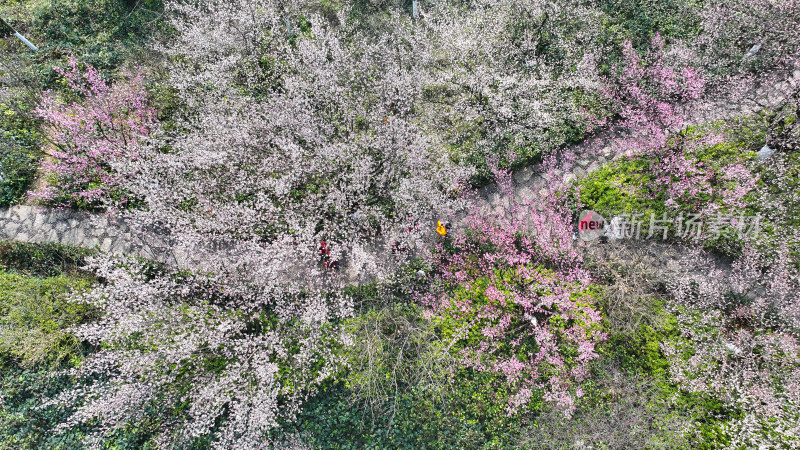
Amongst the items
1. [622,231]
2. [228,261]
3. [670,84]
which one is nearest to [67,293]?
[228,261]

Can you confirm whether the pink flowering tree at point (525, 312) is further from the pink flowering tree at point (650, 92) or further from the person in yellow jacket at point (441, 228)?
the pink flowering tree at point (650, 92)

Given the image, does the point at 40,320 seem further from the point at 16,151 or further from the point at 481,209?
the point at 481,209

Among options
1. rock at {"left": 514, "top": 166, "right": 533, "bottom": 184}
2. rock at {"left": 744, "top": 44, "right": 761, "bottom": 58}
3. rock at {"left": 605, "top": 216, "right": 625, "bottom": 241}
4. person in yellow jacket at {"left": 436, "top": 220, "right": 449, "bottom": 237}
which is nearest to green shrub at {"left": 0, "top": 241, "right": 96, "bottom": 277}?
A: person in yellow jacket at {"left": 436, "top": 220, "right": 449, "bottom": 237}

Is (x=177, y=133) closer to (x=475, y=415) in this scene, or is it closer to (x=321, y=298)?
(x=321, y=298)

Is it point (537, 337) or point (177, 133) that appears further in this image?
point (177, 133)

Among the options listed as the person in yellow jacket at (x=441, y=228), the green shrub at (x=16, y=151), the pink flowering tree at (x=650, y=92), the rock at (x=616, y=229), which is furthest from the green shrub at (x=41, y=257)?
the pink flowering tree at (x=650, y=92)

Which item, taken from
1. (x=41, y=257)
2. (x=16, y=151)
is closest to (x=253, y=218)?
(x=41, y=257)
